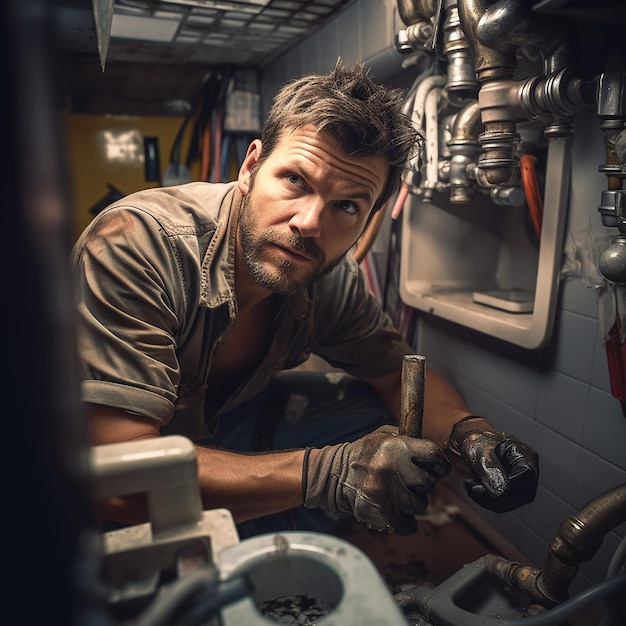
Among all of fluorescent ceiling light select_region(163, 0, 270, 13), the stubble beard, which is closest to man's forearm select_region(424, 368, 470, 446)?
the stubble beard

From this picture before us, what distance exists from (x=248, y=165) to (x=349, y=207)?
0.27 m

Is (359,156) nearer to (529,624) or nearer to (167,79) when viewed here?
(529,624)

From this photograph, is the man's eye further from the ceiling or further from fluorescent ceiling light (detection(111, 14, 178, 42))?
fluorescent ceiling light (detection(111, 14, 178, 42))

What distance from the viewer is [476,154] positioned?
109 cm

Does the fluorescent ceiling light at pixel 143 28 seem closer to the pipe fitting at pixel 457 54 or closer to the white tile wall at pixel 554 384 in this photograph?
the white tile wall at pixel 554 384

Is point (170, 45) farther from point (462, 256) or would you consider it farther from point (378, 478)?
point (378, 478)

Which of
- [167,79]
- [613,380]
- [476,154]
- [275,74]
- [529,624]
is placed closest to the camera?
[529,624]

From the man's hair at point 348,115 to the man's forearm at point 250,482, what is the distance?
1.92ft

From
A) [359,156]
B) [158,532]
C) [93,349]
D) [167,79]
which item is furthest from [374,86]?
[167,79]

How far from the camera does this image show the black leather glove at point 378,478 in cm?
83

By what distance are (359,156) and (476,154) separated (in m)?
0.27

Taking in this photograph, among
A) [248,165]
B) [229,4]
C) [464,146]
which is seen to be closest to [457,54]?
[464,146]

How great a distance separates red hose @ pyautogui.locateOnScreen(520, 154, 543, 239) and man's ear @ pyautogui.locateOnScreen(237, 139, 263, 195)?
1.86ft

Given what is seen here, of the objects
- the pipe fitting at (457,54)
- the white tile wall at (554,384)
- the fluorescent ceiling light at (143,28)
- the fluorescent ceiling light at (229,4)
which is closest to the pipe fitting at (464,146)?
the pipe fitting at (457,54)
